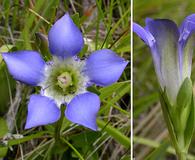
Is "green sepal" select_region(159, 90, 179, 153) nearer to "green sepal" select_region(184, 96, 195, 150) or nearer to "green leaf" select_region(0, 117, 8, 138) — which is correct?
"green sepal" select_region(184, 96, 195, 150)

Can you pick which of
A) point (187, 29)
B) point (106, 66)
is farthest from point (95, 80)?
point (187, 29)

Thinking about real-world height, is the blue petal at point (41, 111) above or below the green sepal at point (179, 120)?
above

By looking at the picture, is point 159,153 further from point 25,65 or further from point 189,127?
point 25,65

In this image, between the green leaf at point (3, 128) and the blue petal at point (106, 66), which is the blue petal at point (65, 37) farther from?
the green leaf at point (3, 128)

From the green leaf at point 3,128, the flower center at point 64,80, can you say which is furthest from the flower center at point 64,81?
the green leaf at point 3,128

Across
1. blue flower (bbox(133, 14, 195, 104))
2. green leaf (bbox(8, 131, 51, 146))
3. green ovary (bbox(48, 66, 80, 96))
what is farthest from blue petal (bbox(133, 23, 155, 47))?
green leaf (bbox(8, 131, 51, 146))

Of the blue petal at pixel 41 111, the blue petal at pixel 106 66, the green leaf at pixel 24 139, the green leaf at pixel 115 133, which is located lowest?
the green leaf at pixel 115 133
